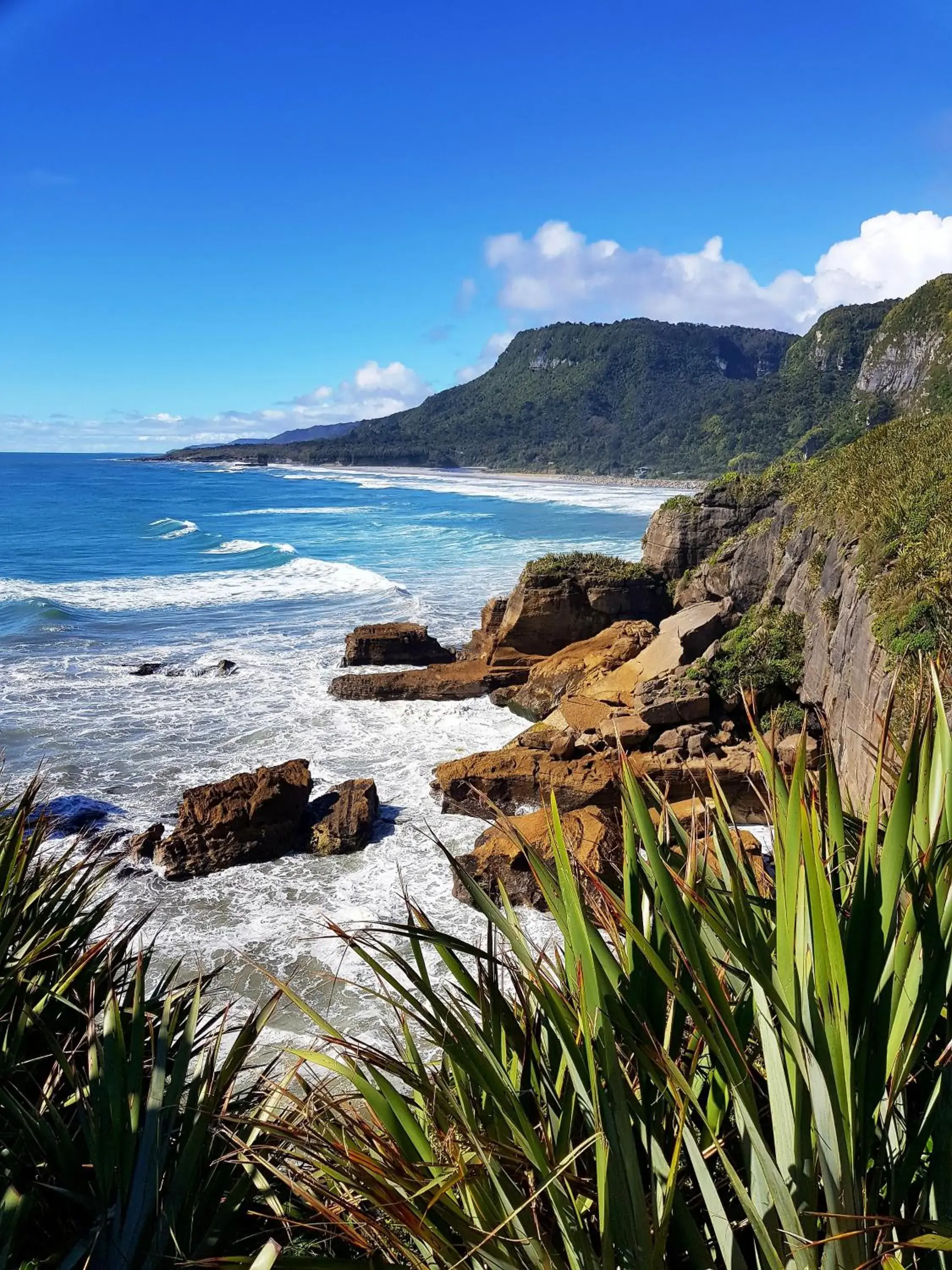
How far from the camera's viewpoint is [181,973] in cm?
830

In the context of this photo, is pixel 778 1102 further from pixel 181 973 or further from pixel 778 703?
pixel 778 703

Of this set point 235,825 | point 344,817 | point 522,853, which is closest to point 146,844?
point 235,825

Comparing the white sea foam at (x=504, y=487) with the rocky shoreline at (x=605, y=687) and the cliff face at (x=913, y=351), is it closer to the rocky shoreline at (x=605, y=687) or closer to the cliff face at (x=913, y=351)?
the cliff face at (x=913, y=351)

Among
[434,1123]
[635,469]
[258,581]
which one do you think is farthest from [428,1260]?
[635,469]

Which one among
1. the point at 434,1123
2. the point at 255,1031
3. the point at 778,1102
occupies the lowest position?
the point at 255,1031

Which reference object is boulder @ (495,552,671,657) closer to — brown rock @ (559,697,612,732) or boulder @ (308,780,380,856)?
brown rock @ (559,697,612,732)

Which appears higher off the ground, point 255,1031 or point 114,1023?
point 114,1023

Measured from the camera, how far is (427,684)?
55.1ft

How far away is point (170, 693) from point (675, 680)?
407 inches

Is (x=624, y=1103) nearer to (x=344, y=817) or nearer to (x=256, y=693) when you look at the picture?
(x=344, y=817)

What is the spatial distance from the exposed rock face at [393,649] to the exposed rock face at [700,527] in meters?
5.67

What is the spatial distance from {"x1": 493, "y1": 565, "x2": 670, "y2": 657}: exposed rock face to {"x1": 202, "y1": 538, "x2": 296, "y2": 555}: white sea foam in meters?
24.0

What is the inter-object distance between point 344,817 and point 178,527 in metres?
45.5

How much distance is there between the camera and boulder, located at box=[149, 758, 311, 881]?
10.4m
